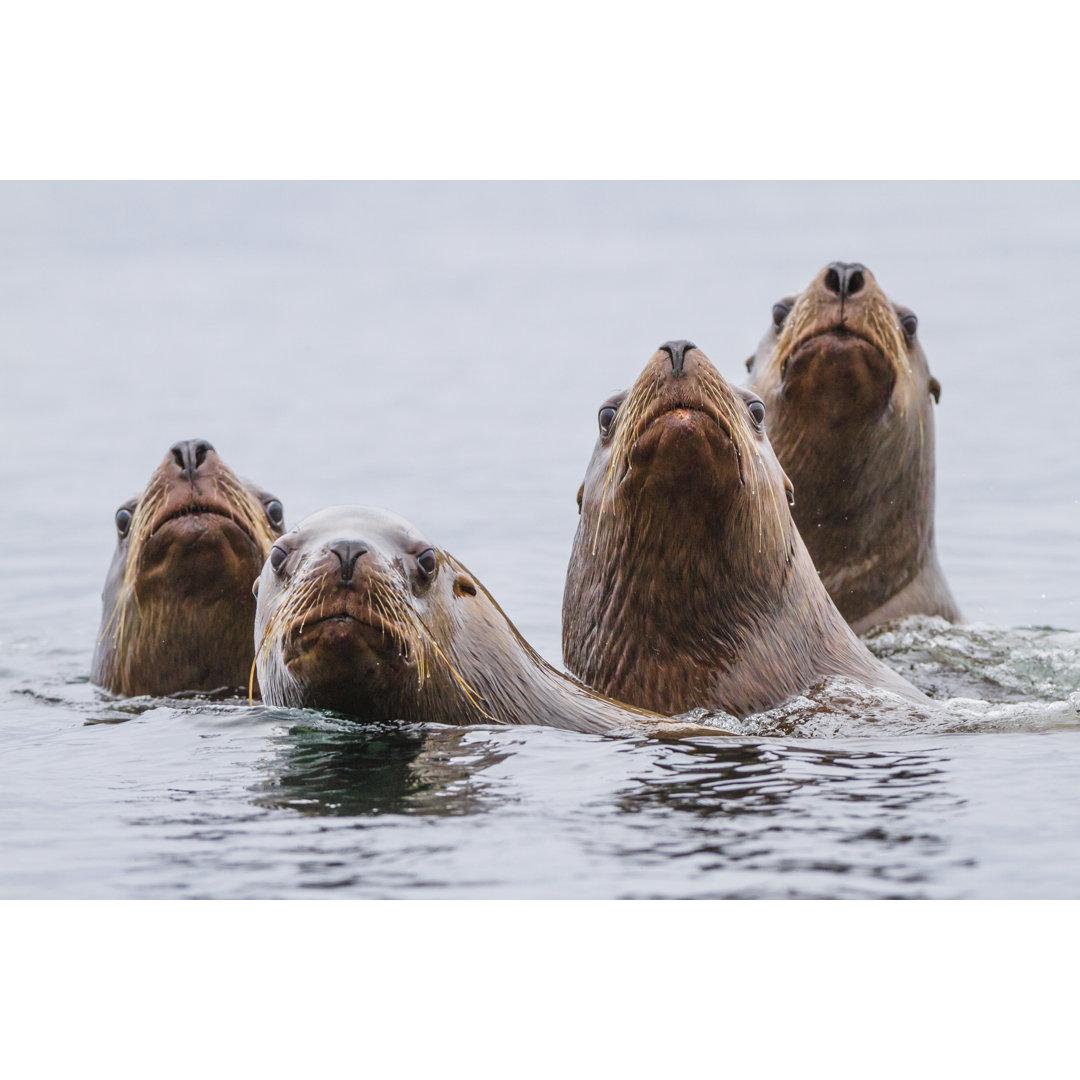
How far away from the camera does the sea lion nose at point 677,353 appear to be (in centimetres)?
718

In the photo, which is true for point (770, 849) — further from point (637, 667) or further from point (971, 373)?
point (971, 373)

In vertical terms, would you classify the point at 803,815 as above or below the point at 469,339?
below

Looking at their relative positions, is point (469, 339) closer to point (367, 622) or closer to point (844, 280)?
point (844, 280)

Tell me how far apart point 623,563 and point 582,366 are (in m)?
15.6

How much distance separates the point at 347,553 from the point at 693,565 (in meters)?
1.68

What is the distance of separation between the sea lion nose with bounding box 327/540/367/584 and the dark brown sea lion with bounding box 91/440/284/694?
2.21 meters

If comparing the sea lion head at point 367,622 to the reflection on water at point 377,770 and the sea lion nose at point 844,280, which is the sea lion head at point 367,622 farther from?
the sea lion nose at point 844,280

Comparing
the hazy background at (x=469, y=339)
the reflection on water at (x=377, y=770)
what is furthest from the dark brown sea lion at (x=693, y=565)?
the hazy background at (x=469, y=339)

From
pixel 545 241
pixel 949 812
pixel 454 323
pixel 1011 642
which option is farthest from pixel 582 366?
pixel 949 812


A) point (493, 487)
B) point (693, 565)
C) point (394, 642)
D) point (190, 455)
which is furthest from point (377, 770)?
point (493, 487)

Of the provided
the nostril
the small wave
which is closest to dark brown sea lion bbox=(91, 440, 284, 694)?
the nostril

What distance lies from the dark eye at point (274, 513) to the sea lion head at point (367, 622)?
6.34ft

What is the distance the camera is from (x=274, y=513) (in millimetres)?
9109

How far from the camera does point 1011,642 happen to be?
1038 cm
